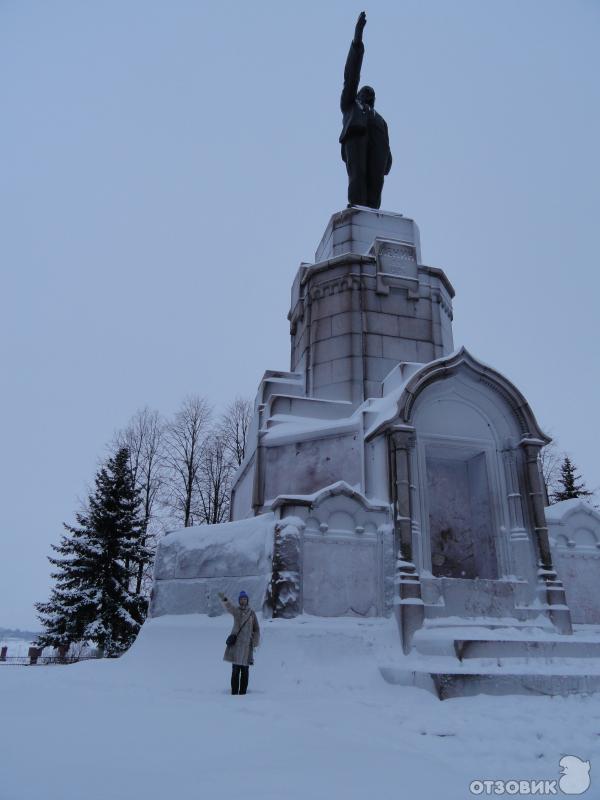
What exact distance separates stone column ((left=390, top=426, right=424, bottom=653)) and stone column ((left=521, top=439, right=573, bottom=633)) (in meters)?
2.36

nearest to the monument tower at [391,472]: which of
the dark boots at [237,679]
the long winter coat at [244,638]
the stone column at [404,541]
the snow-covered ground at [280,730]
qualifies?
the stone column at [404,541]

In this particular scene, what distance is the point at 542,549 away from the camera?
993 cm

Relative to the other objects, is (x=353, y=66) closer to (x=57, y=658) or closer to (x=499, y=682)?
(x=499, y=682)

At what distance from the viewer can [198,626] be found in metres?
9.09

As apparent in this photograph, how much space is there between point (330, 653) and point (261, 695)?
5.27ft

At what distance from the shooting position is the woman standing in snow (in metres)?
6.78

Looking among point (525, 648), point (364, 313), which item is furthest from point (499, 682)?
point (364, 313)

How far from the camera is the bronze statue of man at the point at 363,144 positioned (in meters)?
16.4

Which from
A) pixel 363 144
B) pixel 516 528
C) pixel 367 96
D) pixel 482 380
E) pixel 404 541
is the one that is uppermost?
pixel 367 96

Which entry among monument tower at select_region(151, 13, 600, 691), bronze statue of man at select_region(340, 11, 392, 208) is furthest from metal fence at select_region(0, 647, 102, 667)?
bronze statue of man at select_region(340, 11, 392, 208)

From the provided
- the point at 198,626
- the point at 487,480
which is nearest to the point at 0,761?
the point at 198,626

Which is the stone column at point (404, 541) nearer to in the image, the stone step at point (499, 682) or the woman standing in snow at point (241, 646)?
the stone step at point (499, 682)

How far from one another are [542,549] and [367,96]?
1356cm

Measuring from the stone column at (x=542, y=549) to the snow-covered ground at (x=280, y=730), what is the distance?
2900mm
